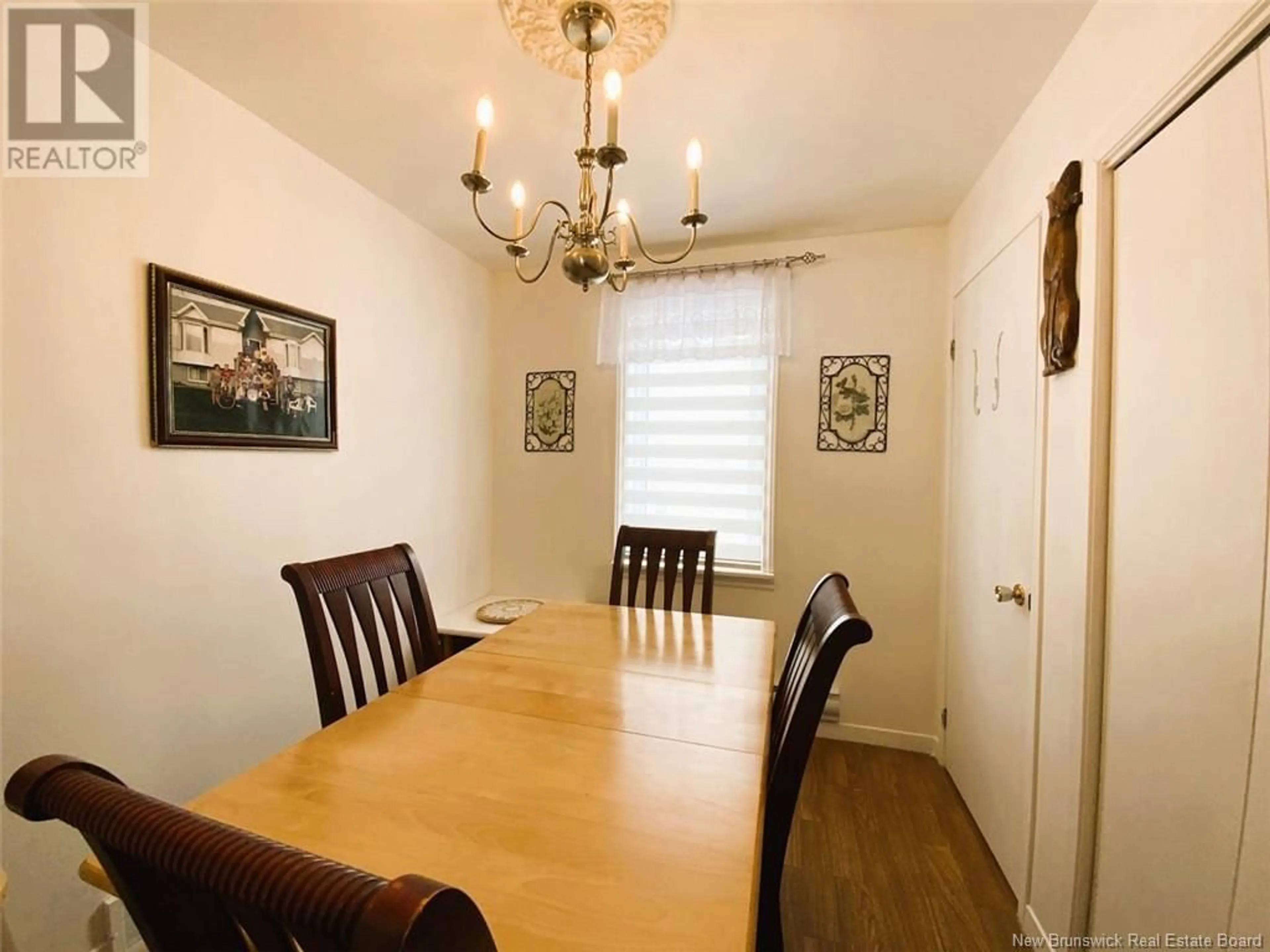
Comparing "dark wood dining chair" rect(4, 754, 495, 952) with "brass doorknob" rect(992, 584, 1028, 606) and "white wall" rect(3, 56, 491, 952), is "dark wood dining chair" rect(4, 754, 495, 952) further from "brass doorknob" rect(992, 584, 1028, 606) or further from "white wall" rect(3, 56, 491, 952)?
"brass doorknob" rect(992, 584, 1028, 606)

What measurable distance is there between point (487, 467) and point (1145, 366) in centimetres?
280

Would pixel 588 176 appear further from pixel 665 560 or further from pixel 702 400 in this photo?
pixel 702 400

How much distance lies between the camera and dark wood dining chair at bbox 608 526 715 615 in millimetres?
2107

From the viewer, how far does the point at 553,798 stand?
870mm

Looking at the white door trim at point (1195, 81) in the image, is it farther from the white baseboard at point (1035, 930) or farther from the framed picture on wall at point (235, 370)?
the framed picture on wall at point (235, 370)

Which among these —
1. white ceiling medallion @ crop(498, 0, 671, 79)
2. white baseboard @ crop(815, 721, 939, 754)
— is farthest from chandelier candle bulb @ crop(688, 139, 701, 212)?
white baseboard @ crop(815, 721, 939, 754)

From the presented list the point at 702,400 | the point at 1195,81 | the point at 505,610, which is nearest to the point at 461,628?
the point at 505,610

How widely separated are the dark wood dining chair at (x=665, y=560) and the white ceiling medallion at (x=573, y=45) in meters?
1.54

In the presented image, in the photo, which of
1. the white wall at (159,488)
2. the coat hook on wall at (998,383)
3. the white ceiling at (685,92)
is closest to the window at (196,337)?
the white wall at (159,488)

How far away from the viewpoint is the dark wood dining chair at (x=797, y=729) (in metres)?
0.91

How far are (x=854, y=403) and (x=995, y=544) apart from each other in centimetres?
93

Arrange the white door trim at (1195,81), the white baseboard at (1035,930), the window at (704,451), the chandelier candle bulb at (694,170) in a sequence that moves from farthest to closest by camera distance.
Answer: the window at (704,451)
the white baseboard at (1035,930)
the chandelier candle bulb at (694,170)
the white door trim at (1195,81)

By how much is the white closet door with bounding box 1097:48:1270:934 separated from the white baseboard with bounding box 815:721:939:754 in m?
1.27

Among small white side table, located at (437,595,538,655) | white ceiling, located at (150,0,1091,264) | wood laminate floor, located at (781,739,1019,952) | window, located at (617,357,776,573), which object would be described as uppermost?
white ceiling, located at (150,0,1091,264)
